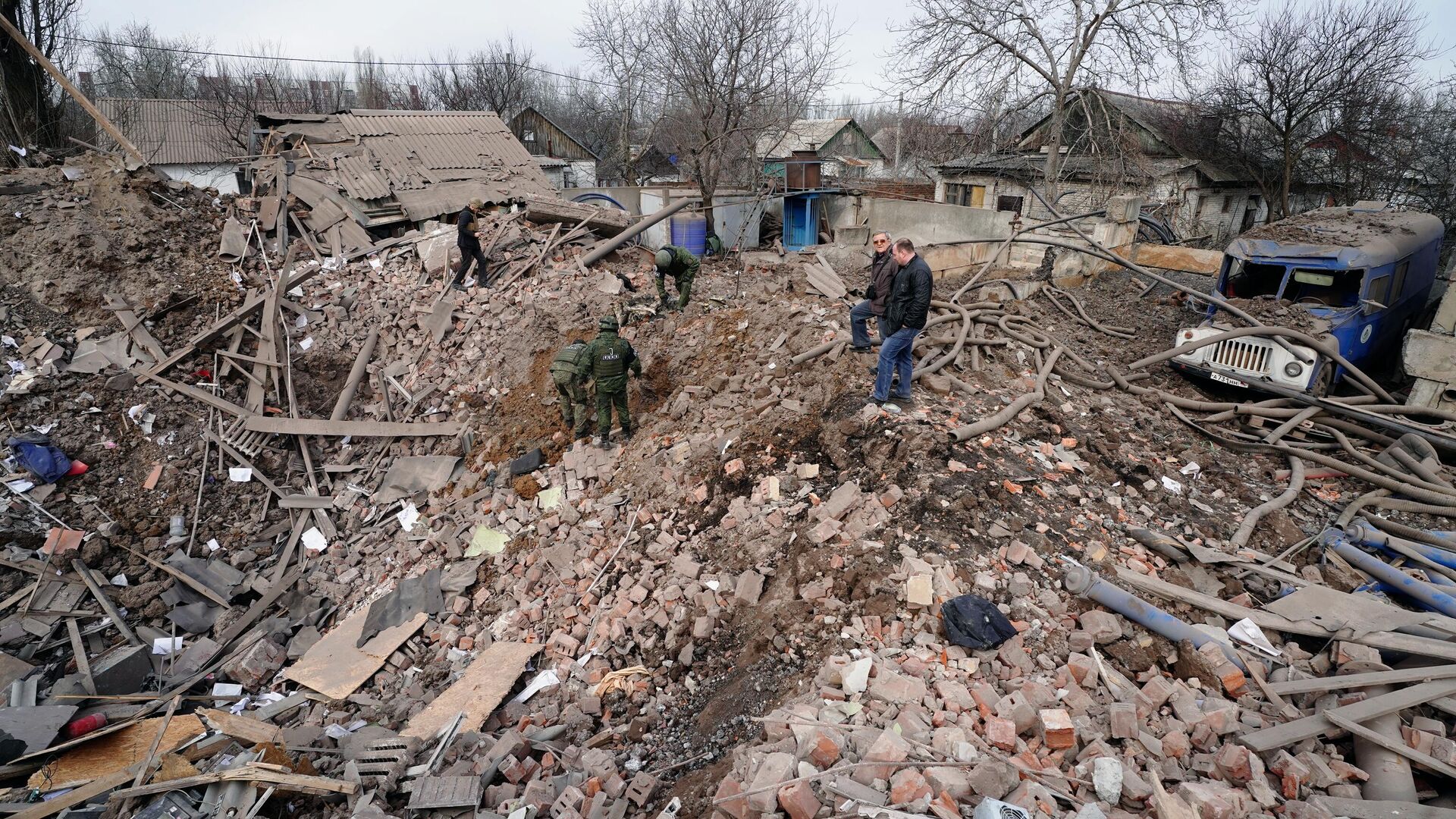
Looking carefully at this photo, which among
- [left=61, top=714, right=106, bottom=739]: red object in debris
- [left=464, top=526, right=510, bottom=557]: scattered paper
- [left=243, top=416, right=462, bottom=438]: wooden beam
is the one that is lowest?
[left=61, top=714, right=106, bottom=739]: red object in debris

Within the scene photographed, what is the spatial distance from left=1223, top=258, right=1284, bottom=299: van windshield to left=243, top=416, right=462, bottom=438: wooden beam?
10.7 metres

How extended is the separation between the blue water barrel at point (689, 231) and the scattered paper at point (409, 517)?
9.55m

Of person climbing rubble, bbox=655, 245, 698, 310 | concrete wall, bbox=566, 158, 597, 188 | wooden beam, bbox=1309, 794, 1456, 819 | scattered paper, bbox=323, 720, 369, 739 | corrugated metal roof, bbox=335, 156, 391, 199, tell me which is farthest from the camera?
concrete wall, bbox=566, 158, 597, 188

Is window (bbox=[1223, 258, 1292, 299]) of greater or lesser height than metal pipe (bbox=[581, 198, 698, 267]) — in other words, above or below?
below

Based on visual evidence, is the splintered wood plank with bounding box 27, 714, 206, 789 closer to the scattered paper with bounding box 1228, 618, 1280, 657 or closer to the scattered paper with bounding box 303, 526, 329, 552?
the scattered paper with bounding box 303, 526, 329, 552

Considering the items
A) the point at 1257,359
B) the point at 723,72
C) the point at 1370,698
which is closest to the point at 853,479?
the point at 1370,698

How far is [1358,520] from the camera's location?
18.3ft

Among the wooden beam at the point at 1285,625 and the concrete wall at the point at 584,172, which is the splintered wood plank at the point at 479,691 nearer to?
the wooden beam at the point at 1285,625

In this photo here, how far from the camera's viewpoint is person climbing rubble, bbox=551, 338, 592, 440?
696cm

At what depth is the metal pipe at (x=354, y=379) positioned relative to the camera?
842 centimetres

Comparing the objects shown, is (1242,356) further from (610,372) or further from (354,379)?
(354,379)

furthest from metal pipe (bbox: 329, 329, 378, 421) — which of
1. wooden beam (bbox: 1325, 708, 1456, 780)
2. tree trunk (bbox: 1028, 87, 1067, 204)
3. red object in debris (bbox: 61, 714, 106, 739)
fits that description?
tree trunk (bbox: 1028, 87, 1067, 204)

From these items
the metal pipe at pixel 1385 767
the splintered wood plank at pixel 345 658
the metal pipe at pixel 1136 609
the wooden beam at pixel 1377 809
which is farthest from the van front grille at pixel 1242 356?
the splintered wood plank at pixel 345 658

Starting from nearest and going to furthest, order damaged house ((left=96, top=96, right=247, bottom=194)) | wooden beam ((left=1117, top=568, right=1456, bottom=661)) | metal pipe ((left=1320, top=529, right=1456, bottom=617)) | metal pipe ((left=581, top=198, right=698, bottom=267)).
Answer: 1. wooden beam ((left=1117, top=568, right=1456, bottom=661))
2. metal pipe ((left=1320, top=529, right=1456, bottom=617))
3. metal pipe ((left=581, top=198, right=698, bottom=267))
4. damaged house ((left=96, top=96, right=247, bottom=194))
